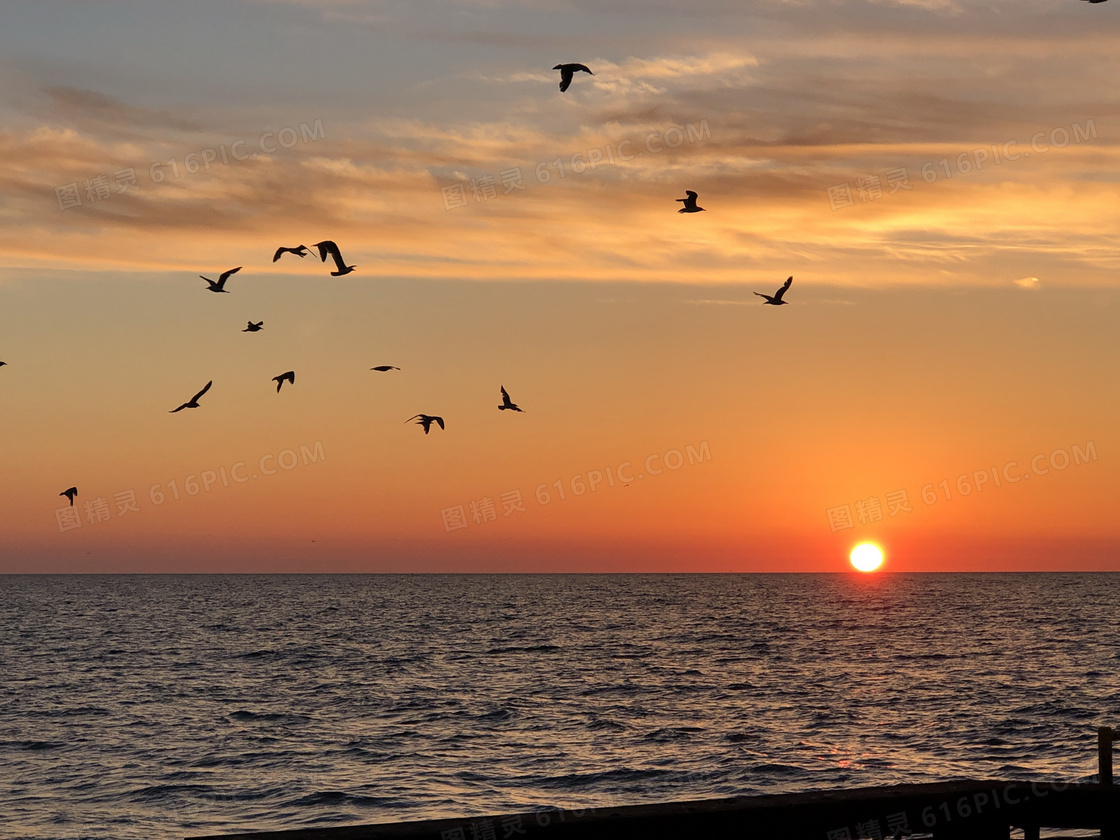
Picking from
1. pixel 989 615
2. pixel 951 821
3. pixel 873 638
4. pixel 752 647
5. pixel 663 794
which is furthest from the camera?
pixel 989 615

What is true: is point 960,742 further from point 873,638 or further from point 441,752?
point 873,638

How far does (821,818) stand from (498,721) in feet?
120

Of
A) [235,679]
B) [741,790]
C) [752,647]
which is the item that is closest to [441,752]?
[741,790]

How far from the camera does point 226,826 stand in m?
28.5

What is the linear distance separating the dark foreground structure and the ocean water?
21.6 m

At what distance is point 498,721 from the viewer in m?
43.9

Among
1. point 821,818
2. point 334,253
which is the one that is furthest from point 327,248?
point 821,818

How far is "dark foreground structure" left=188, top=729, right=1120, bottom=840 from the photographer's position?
8273 millimetres

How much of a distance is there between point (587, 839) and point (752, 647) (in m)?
76.0

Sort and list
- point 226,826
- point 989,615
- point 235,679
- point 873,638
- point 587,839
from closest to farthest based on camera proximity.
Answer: point 587,839, point 226,826, point 235,679, point 873,638, point 989,615

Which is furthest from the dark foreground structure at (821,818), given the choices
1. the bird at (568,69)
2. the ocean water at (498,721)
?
the ocean water at (498,721)

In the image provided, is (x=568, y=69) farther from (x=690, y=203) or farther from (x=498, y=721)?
(x=498, y=721)

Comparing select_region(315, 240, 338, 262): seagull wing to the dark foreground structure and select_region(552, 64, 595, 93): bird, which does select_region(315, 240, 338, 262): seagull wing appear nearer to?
select_region(552, 64, 595, 93): bird

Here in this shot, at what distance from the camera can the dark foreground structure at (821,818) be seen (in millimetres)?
8273
